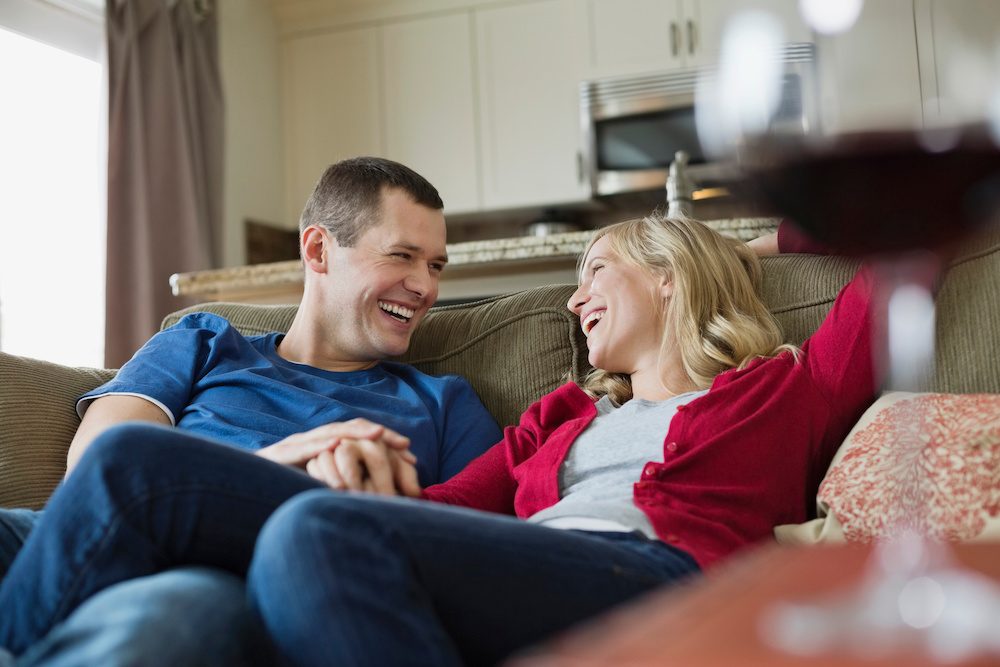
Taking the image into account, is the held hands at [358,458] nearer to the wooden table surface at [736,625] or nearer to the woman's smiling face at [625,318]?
the woman's smiling face at [625,318]

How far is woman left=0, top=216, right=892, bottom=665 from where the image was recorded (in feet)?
2.37

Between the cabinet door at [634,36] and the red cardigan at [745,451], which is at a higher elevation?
the cabinet door at [634,36]

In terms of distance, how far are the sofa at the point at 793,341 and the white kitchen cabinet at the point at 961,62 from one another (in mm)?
487

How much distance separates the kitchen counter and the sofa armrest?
3.55 ft

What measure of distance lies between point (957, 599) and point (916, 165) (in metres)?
0.23

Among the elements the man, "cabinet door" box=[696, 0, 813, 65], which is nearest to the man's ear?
the man

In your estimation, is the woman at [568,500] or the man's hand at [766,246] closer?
the woman at [568,500]

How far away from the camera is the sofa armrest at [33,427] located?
139 cm

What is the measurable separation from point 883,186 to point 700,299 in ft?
3.12

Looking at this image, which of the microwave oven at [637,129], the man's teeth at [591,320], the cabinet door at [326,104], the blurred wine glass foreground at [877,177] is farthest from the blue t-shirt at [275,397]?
the cabinet door at [326,104]

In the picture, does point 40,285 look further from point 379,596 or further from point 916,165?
point 916,165

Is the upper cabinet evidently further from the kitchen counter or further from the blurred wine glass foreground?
the blurred wine glass foreground

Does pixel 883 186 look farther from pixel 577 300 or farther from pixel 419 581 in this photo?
pixel 577 300

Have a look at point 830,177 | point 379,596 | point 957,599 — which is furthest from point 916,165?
point 379,596
